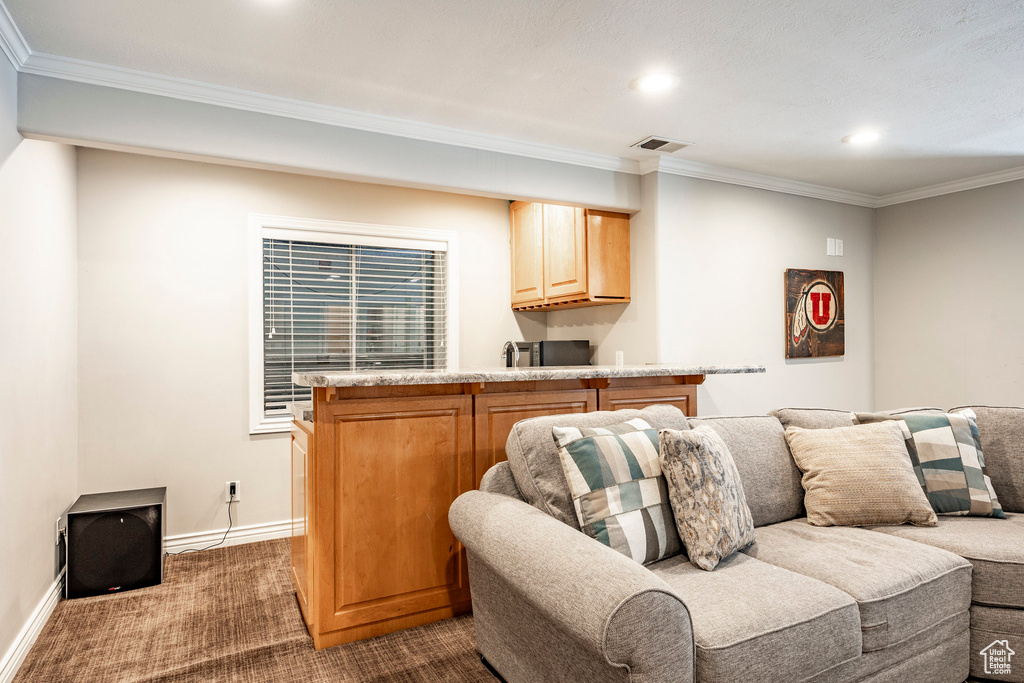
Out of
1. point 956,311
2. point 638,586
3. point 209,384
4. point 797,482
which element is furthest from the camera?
point 956,311

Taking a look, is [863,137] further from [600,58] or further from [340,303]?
[340,303]

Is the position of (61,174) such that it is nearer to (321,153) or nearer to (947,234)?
(321,153)

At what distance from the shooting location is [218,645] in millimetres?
2344

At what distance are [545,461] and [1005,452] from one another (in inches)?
80.0

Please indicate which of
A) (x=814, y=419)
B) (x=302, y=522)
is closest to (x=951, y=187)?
(x=814, y=419)

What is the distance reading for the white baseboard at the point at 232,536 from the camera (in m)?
3.53

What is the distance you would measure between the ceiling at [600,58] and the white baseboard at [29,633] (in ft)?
7.54

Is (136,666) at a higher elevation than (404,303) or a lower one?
lower

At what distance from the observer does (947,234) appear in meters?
4.34

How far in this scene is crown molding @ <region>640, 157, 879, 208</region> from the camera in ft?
12.5

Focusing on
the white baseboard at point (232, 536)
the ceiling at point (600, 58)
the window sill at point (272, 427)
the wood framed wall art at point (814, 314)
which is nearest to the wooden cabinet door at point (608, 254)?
the ceiling at point (600, 58)

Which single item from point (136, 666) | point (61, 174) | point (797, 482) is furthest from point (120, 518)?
point (797, 482)

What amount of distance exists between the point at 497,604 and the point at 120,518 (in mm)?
2118

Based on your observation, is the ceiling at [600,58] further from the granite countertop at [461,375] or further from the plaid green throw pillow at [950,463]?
the plaid green throw pillow at [950,463]
